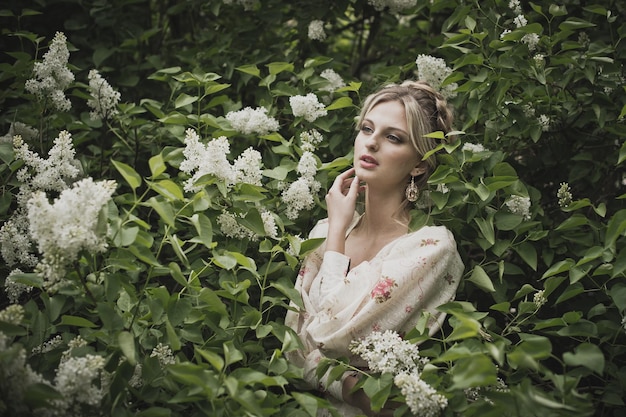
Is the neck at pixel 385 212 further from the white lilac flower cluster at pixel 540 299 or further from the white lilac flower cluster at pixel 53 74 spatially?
the white lilac flower cluster at pixel 53 74

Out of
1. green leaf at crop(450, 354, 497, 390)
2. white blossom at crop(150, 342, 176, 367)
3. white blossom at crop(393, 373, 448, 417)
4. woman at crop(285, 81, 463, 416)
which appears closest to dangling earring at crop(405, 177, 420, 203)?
woman at crop(285, 81, 463, 416)

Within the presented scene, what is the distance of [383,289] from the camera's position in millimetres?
2061

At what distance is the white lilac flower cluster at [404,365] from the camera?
5.43 feet

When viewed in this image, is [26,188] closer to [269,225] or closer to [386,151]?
[269,225]

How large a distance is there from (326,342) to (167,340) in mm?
538

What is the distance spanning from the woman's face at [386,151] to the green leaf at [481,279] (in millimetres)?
473

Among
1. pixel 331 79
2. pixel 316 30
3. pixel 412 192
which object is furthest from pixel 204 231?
pixel 316 30

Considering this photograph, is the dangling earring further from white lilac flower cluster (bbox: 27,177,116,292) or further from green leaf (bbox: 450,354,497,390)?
white lilac flower cluster (bbox: 27,177,116,292)

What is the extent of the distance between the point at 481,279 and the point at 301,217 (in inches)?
30.4

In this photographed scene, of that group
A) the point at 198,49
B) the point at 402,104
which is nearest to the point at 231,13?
the point at 198,49

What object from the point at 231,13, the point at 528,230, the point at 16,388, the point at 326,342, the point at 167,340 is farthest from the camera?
the point at 231,13

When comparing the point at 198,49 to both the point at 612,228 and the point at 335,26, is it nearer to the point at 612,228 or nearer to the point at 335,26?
the point at 335,26

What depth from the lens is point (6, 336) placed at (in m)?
1.57

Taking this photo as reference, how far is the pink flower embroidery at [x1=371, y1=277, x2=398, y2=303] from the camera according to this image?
2047 mm
